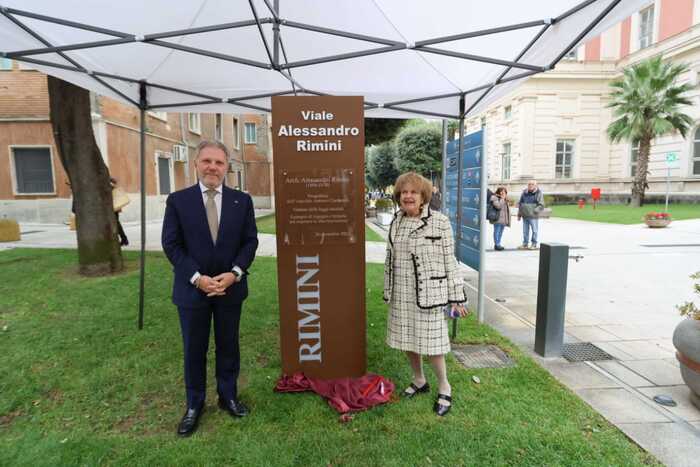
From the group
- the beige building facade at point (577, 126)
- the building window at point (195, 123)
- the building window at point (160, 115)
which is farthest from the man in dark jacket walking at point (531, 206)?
the beige building facade at point (577, 126)

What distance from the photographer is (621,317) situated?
531cm

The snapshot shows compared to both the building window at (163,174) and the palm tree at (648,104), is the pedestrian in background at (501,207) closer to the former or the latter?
the building window at (163,174)

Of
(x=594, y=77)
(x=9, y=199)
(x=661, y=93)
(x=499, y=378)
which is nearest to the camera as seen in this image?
(x=499, y=378)

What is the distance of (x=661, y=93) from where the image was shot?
82.0ft

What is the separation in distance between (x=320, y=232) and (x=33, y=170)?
1723 cm

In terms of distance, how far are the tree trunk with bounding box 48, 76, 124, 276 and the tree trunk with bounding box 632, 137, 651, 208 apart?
30.2m

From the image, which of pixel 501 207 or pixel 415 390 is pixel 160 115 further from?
pixel 415 390

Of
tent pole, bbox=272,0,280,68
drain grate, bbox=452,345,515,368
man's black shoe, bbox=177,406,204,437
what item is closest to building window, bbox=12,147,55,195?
tent pole, bbox=272,0,280,68

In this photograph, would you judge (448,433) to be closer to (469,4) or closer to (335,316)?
(335,316)

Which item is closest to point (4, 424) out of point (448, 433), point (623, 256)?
point (448, 433)

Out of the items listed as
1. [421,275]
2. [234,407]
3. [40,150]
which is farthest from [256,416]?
[40,150]

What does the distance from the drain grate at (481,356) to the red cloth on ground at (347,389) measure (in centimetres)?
101

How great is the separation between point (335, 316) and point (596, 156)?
3675 centimetres

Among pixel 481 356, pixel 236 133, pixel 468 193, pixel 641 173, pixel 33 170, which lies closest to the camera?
pixel 481 356
